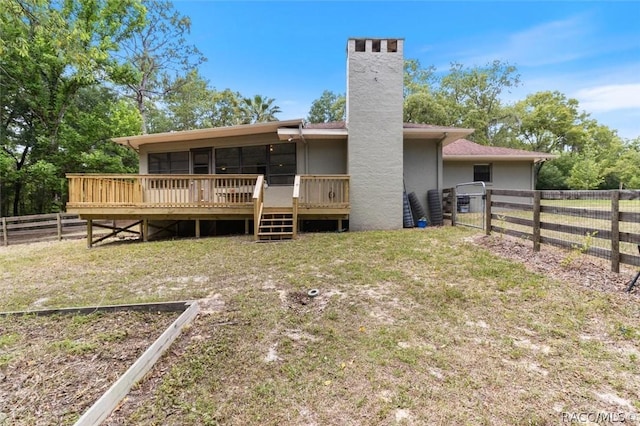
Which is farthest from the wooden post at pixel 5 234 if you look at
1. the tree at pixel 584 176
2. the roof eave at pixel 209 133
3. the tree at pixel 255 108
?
the tree at pixel 584 176

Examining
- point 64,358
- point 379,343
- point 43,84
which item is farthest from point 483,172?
point 43,84

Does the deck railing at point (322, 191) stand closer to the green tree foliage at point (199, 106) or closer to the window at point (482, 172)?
the window at point (482, 172)

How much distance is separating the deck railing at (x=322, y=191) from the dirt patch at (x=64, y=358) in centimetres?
572

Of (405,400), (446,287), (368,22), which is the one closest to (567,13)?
(368,22)

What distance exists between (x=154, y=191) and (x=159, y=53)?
56.1 feet

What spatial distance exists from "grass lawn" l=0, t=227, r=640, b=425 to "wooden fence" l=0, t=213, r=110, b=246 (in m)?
8.30

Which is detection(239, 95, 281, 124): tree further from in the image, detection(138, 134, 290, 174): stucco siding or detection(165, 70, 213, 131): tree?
detection(138, 134, 290, 174): stucco siding

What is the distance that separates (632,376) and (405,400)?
1.77 m

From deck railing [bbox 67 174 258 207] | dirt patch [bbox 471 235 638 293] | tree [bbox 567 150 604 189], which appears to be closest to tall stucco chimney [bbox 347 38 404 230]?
deck railing [bbox 67 174 258 207]

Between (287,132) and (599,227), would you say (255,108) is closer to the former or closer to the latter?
(287,132)

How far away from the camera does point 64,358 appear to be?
8.96 ft

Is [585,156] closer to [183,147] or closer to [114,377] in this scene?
[183,147]

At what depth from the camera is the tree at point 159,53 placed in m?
20.0

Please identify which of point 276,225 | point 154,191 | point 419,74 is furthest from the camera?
point 419,74
